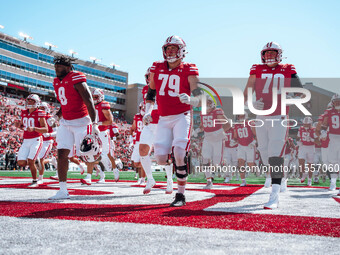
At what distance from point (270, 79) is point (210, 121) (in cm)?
457

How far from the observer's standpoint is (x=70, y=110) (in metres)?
5.14

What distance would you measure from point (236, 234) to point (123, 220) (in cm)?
97

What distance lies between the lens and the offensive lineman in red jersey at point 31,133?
7.39 m

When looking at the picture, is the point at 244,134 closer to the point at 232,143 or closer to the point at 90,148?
the point at 232,143

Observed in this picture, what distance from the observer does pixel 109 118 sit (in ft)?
25.6

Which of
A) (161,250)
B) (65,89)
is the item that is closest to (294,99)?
(65,89)

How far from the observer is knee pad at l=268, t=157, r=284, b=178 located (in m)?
4.38

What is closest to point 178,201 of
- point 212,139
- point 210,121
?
point 212,139

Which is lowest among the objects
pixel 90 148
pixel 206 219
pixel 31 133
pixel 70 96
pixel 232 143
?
pixel 206 219

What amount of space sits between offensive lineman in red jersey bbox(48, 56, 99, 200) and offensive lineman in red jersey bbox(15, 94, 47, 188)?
237 centimetres

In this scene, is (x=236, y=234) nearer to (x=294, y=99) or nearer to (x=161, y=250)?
(x=161, y=250)

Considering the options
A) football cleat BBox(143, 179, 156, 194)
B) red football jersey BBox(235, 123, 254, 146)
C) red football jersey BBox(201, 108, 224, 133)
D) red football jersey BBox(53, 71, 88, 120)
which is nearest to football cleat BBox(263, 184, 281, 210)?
football cleat BBox(143, 179, 156, 194)

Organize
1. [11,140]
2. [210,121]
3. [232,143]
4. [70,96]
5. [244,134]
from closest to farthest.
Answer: [70,96], [210,121], [244,134], [232,143], [11,140]

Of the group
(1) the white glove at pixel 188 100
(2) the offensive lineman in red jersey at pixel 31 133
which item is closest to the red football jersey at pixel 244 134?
(2) the offensive lineman in red jersey at pixel 31 133
